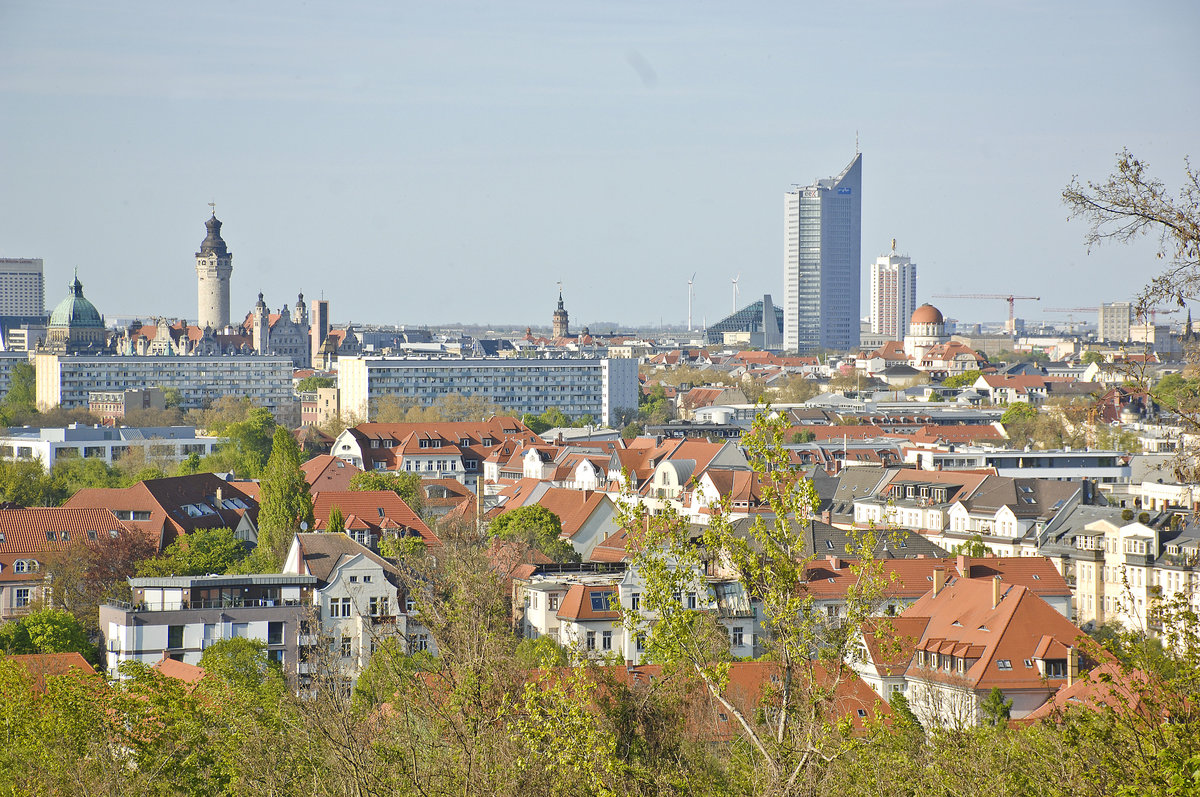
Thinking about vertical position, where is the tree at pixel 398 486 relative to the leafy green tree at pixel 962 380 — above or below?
below

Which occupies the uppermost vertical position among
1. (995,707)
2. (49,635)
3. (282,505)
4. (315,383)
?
(315,383)

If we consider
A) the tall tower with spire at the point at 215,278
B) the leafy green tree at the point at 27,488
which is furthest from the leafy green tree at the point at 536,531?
the tall tower with spire at the point at 215,278

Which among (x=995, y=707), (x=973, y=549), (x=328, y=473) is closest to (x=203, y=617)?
(x=995, y=707)

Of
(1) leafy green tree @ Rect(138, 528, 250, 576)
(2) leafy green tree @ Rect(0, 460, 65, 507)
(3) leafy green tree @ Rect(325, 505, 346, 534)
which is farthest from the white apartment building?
(3) leafy green tree @ Rect(325, 505, 346, 534)

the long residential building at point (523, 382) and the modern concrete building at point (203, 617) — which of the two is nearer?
the modern concrete building at point (203, 617)

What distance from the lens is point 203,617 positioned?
125 feet

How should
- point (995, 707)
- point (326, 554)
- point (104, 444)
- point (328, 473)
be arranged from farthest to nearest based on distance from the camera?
point (104, 444) < point (328, 473) < point (326, 554) < point (995, 707)

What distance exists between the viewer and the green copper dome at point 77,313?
172 meters

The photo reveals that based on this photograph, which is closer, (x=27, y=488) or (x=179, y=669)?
(x=179, y=669)

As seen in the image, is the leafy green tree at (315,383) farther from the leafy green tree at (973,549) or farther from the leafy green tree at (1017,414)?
the leafy green tree at (973,549)

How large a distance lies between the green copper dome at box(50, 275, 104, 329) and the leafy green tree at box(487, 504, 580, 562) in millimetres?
127368

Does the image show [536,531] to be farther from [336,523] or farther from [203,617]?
[203,617]

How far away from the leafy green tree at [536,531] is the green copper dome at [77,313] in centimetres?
12737

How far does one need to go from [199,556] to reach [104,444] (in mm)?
47109
